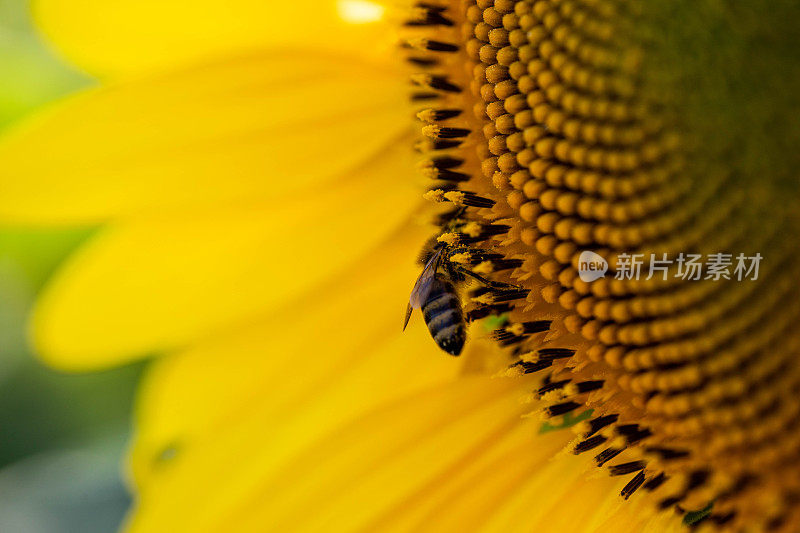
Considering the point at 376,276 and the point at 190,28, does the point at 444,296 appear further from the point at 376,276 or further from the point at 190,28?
the point at 190,28

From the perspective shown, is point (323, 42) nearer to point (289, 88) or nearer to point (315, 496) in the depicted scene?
point (289, 88)

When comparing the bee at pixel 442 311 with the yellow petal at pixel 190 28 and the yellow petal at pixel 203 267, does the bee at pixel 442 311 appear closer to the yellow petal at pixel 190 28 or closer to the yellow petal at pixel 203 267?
the yellow petal at pixel 203 267

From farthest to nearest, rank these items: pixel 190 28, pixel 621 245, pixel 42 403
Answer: pixel 42 403 < pixel 190 28 < pixel 621 245

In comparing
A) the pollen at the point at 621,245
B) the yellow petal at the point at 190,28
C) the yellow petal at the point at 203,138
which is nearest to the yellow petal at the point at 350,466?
the pollen at the point at 621,245

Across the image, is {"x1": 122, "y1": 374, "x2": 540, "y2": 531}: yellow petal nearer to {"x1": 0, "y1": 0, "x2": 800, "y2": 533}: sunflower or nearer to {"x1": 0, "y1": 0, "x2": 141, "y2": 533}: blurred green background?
{"x1": 0, "y1": 0, "x2": 800, "y2": 533}: sunflower

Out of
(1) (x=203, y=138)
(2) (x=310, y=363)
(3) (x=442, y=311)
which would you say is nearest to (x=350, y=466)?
(2) (x=310, y=363)
